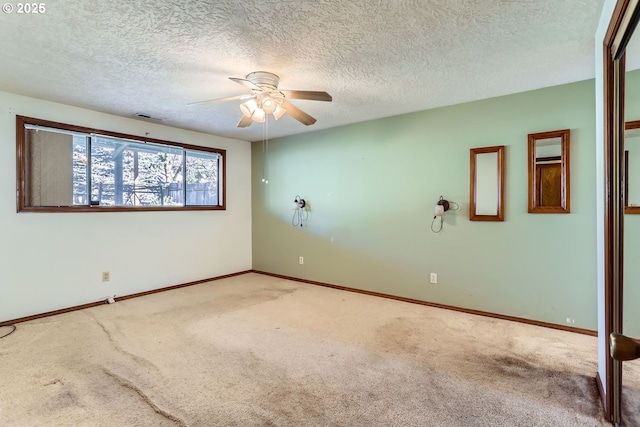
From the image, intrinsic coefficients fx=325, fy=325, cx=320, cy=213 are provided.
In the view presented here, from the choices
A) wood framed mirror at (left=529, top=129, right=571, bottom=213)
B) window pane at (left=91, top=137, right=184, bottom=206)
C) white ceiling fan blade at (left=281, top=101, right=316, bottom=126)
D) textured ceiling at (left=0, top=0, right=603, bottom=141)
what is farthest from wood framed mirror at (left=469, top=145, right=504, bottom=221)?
window pane at (left=91, top=137, right=184, bottom=206)

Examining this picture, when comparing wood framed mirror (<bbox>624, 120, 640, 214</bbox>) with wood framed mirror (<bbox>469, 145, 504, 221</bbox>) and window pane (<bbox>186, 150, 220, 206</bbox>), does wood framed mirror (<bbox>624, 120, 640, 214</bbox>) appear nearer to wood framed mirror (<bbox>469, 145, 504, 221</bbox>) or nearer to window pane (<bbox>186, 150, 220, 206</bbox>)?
→ wood framed mirror (<bbox>469, 145, 504, 221</bbox>)

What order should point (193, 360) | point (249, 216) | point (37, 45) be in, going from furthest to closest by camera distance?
point (249, 216), point (193, 360), point (37, 45)

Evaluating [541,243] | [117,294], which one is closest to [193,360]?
[117,294]

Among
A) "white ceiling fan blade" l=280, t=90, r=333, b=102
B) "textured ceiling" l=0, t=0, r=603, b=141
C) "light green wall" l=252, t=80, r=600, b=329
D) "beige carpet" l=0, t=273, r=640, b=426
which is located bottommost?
"beige carpet" l=0, t=273, r=640, b=426

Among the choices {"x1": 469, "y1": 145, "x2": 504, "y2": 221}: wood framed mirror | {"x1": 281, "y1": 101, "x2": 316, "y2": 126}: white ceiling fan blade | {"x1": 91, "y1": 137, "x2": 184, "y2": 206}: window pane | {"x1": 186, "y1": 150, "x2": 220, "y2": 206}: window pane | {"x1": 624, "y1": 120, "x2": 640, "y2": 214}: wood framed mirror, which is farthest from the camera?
{"x1": 186, "y1": 150, "x2": 220, "y2": 206}: window pane

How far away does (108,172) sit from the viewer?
391 centimetres

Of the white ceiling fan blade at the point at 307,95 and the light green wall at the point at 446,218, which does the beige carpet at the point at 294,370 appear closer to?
the light green wall at the point at 446,218

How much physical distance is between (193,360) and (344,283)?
2460mm

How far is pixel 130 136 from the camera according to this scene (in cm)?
405

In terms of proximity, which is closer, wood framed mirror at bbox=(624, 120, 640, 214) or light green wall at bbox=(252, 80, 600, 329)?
wood framed mirror at bbox=(624, 120, 640, 214)

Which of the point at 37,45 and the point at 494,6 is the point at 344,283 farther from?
the point at 37,45

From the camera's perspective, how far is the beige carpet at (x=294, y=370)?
1.81 metres

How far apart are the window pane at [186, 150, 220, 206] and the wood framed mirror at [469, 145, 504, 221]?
145 inches

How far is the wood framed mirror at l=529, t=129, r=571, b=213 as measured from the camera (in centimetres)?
294
